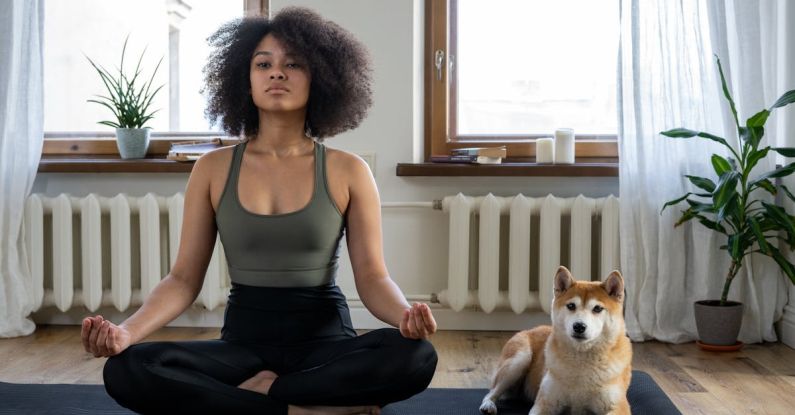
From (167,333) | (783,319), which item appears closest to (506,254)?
(783,319)

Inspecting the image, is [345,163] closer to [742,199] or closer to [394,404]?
[394,404]

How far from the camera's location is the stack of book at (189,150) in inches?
141

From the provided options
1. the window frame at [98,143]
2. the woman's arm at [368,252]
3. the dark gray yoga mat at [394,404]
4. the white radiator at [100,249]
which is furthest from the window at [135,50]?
the woman's arm at [368,252]

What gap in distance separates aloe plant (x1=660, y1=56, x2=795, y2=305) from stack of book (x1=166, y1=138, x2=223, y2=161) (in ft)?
5.55

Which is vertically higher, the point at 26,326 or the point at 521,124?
the point at 521,124

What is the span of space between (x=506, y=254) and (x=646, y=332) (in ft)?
1.98

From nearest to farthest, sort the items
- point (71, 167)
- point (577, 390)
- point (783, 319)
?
point (577, 390), point (783, 319), point (71, 167)

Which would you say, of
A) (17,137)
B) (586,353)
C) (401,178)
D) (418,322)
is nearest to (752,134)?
(401,178)

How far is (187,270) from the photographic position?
2.05 metres

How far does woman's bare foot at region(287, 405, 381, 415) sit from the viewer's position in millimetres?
1899

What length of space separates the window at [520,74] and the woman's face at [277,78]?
1560mm

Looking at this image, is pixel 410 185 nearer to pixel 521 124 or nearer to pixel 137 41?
pixel 521 124

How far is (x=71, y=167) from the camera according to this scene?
3.64 meters

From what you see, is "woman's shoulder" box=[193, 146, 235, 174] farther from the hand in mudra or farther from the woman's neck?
the hand in mudra
